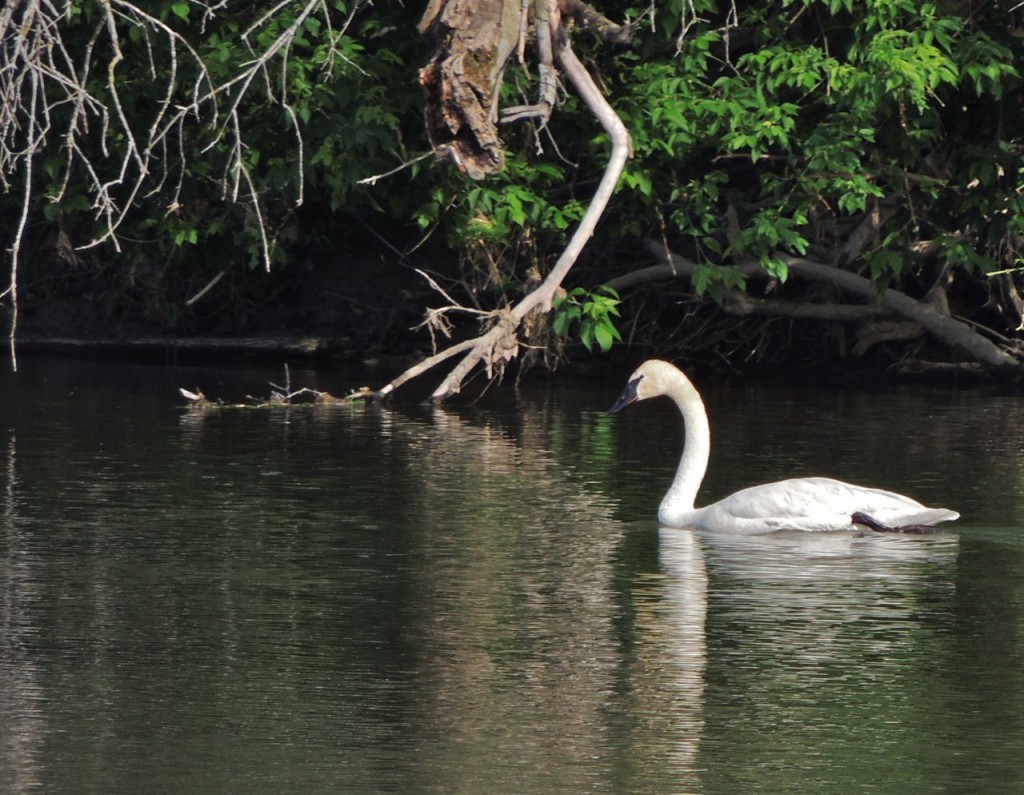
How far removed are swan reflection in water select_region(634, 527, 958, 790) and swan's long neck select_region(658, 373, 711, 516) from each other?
195 millimetres

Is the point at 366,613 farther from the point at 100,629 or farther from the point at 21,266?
the point at 21,266

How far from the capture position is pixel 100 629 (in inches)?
300

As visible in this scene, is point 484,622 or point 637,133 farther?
point 637,133

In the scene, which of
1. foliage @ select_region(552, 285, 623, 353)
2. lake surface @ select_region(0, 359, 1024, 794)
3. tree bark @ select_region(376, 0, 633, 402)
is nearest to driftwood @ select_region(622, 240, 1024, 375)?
foliage @ select_region(552, 285, 623, 353)

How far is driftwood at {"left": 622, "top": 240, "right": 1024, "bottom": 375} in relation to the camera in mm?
17500

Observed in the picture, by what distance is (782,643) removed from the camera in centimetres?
746

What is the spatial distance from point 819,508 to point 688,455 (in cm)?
90

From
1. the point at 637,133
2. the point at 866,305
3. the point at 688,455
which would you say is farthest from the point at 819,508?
the point at 866,305

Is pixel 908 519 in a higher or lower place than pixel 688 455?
lower

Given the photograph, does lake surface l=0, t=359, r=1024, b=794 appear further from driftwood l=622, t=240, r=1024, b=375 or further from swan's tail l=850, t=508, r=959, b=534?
driftwood l=622, t=240, r=1024, b=375

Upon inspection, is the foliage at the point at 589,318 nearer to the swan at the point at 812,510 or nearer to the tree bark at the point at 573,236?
the tree bark at the point at 573,236

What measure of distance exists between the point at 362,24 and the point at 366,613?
9115 millimetres

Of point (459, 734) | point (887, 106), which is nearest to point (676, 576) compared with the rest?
point (459, 734)

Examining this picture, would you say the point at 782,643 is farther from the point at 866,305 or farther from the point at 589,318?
the point at 866,305
